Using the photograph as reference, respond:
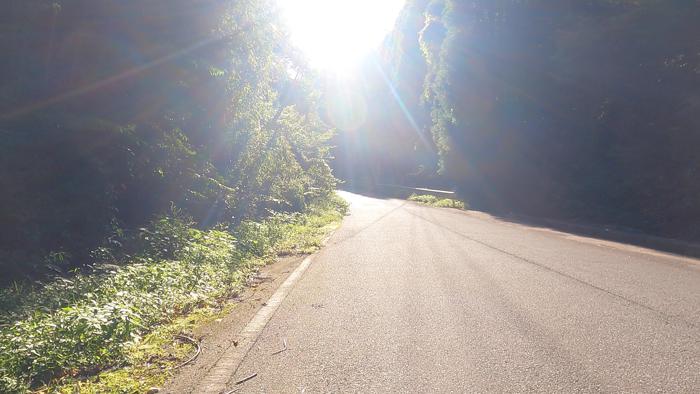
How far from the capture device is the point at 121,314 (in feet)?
17.4

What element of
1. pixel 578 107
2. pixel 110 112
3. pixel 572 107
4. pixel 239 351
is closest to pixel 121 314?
pixel 239 351

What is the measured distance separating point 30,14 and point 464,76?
2568 centimetres

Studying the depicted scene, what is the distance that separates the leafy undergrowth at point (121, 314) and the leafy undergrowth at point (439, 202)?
22900 mm

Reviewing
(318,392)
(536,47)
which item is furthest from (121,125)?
(536,47)

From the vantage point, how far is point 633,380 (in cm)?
427

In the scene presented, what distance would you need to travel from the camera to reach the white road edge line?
425cm

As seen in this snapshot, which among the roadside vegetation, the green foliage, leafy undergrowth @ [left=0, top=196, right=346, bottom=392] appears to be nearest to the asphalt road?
leafy undergrowth @ [left=0, top=196, right=346, bottom=392]

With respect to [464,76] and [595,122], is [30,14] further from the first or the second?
[464,76]

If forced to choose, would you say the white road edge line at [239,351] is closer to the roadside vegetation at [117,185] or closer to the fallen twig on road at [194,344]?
the fallen twig on road at [194,344]

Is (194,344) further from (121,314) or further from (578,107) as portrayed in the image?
(578,107)

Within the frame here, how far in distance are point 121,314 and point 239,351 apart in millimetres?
1185

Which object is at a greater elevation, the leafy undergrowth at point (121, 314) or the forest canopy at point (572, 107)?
the forest canopy at point (572, 107)

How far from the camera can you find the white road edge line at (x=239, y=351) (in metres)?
4.25

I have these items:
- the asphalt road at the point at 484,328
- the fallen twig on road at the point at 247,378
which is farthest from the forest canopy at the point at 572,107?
the fallen twig on road at the point at 247,378
